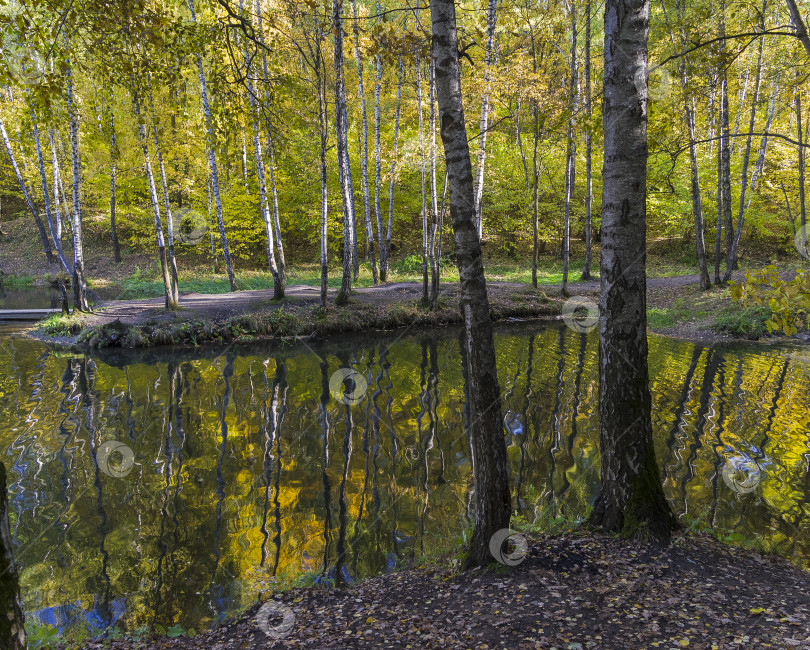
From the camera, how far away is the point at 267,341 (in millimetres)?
14578

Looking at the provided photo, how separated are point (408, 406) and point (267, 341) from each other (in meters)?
7.04

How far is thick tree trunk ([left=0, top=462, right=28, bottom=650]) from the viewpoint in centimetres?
233

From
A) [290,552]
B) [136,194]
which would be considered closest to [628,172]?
[290,552]

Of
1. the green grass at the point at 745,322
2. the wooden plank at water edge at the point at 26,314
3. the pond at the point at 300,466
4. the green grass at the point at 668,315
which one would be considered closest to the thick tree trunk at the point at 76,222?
the wooden plank at water edge at the point at 26,314

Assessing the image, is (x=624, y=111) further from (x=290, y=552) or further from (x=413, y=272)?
(x=413, y=272)

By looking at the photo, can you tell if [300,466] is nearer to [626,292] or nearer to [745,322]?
[626,292]
